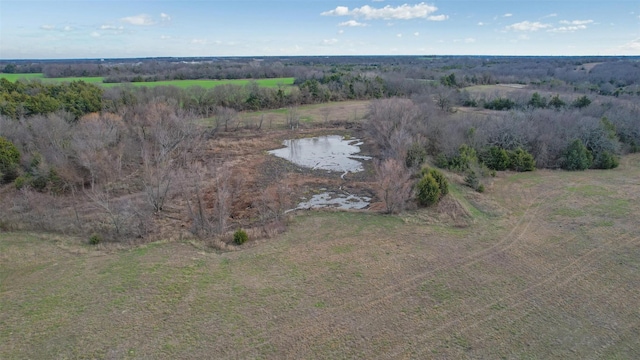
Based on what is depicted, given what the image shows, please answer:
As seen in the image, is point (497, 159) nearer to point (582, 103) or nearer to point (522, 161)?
point (522, 161)

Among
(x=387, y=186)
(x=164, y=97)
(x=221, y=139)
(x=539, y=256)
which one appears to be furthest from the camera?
(x=164, y=97)

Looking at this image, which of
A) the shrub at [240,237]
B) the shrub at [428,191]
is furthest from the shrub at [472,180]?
the shrub at [240,237]

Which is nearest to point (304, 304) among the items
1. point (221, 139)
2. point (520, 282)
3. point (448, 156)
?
point (520, 282)

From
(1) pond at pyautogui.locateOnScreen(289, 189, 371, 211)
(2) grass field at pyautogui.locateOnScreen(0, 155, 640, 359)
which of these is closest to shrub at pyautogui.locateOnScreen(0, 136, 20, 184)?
(2) grass field at pyautogui.locateOnScreen(0, 155, 640, 359)

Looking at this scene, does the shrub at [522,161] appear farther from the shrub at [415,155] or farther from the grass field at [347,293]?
the grass field at [347,293]

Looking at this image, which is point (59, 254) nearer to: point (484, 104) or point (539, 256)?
point (539, 256)

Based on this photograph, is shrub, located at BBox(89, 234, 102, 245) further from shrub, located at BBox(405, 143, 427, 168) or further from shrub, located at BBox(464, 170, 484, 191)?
shrub, located at BBox(464, 170, 484, 191)
